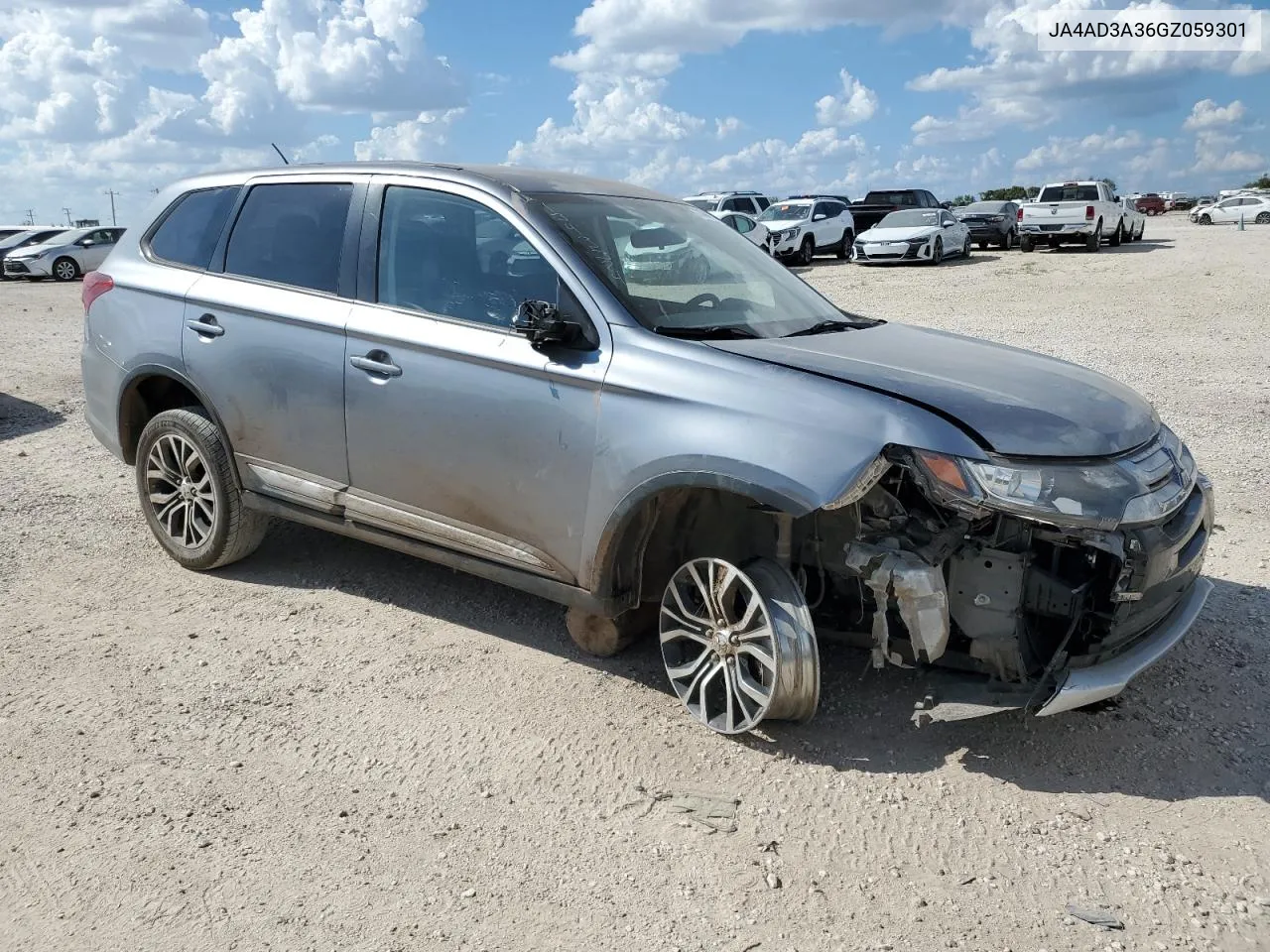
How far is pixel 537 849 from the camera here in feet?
10.3

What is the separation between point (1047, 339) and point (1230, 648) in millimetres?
9248

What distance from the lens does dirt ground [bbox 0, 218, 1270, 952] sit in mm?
2850

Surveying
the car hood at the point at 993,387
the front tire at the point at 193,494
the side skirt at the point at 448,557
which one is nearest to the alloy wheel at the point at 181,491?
the front tire at the point at 193,494

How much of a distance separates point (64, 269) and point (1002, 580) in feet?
97.1

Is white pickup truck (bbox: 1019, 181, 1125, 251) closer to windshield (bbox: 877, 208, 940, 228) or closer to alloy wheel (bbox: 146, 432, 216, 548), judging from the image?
windshield (bbox: 877, 208, 940, 228)

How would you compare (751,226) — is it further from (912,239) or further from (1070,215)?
(1070,215)

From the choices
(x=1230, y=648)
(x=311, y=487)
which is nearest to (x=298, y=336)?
(x=311, y=487)

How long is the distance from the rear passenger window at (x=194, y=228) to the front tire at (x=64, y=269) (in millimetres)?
25785

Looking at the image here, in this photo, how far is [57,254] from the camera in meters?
27.5

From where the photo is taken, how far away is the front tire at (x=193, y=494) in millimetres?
4969

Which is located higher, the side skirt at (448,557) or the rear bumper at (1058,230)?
the rear bumper at (1058,230)

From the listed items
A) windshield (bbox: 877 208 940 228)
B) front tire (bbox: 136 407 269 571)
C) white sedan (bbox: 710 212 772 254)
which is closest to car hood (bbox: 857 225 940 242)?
windshield (bbox: 877 208 940 228)

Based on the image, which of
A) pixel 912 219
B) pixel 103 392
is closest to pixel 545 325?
pixel 103 392

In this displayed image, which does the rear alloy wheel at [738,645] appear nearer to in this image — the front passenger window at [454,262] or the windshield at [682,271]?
the windshield at [682,271]
